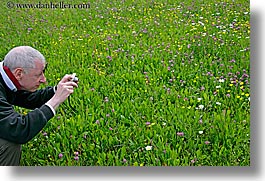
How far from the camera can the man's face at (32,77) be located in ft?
4.33

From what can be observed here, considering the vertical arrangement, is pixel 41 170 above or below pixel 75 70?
below

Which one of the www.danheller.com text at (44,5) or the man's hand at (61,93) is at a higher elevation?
the www.danheller.com text at (44,5)

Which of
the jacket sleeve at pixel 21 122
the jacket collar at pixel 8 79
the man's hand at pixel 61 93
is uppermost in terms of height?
the jacket collar at pixel 8 79

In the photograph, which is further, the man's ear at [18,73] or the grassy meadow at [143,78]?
the grassy meadow at [143,78]

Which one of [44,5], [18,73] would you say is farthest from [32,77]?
[44,5]

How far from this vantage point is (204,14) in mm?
1608

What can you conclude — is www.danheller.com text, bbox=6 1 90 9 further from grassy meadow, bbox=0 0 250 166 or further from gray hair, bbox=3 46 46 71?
gray hair, bbox=3 46 46 71

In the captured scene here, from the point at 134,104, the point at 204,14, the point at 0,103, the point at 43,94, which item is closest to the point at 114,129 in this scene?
the point at 134,104

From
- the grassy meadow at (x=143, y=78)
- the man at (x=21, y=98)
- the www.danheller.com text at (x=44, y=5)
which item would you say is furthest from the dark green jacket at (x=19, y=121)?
the www.danheller.com text at (x=44, y=5)

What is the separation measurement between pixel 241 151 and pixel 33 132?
1.91 ft

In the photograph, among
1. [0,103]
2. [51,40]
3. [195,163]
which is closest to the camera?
[0,103]

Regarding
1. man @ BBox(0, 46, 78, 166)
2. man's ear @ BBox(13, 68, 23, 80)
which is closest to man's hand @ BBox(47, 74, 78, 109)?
man @ BBox(0, 46, 78, 166)

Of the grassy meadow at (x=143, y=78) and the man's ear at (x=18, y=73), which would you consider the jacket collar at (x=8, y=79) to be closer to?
the man's ear at (x=18, y=73)

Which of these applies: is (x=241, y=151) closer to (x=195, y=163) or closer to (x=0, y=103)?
(x=195, y=163)
